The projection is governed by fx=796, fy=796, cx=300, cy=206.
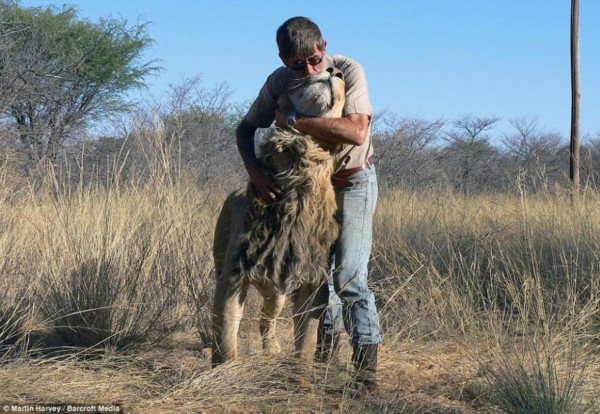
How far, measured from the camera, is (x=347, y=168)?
410 centimetres

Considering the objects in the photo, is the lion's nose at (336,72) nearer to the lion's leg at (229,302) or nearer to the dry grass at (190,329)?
the lion's leg at (229,302)

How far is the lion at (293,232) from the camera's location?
12.7 ft

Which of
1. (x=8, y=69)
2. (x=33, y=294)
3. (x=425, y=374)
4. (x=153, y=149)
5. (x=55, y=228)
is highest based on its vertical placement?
(x=8, y=69)

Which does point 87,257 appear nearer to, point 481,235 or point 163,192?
point 163,192

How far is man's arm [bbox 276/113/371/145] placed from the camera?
3.77m

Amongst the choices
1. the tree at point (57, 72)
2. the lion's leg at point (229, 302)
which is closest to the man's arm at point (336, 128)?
the lion's leg at point (229, 302)

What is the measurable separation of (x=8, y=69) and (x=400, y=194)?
6586 millimetres

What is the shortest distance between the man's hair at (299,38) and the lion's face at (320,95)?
0.13 meters

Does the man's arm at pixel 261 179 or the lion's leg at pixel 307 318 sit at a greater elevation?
the man's arm at pixel 261 179

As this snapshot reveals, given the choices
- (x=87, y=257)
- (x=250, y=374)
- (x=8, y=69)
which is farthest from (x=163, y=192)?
(x=8, y=69)

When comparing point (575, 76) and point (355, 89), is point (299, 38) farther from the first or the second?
point (575, 76)

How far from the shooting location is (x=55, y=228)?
5.46m

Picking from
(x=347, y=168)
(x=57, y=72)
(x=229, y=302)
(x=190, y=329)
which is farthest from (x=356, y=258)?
(x=57, y=72)

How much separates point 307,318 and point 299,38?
1424mm
